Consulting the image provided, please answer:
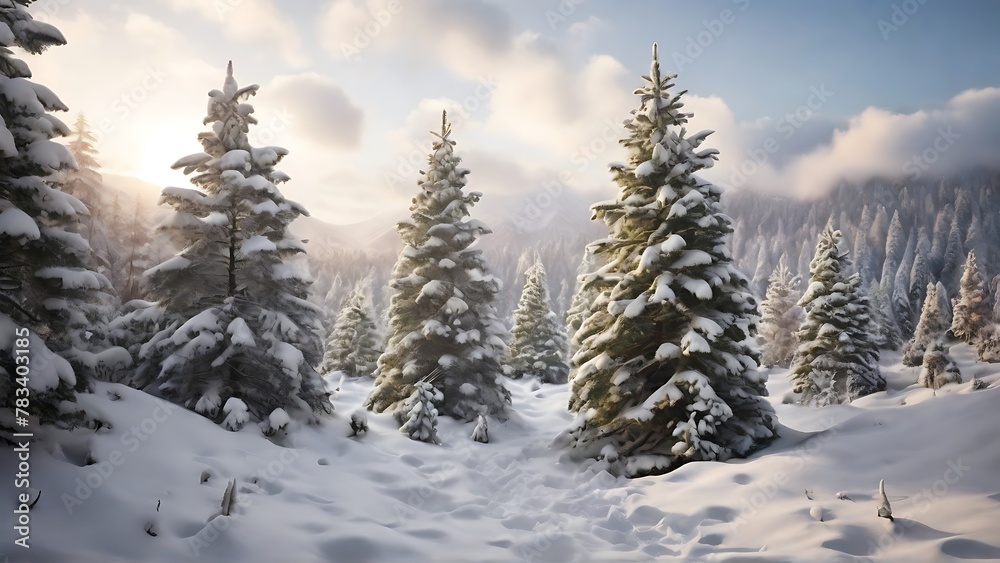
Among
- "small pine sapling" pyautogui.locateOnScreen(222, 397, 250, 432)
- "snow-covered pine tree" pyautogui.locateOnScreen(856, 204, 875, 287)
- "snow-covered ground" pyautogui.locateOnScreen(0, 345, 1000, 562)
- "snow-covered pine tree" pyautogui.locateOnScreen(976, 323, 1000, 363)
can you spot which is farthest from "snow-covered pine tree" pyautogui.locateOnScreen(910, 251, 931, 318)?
"small pine sapling" pyautogui.locateOnScreen(222, 397, 250, 432)

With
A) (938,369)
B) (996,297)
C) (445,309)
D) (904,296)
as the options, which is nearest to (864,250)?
(904,296)

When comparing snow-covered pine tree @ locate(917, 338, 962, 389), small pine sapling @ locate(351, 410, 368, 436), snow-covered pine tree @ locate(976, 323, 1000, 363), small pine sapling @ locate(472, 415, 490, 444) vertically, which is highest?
snow-covered pine tree @ locate(976, 323, 1000, 363)

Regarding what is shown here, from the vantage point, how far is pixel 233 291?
1134 centimetres

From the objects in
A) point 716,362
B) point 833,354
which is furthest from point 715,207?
point 833,354

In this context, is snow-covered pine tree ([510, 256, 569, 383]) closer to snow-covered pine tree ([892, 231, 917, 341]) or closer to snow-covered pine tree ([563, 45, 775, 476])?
snow-covered pine tree ([563, 45, 775, 476])

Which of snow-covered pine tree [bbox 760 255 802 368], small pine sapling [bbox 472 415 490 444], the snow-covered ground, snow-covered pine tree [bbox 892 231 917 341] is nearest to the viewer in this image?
the snow-covered ground

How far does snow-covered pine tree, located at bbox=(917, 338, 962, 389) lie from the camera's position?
20891 mm

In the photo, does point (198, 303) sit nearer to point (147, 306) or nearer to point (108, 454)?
point (147, 306)

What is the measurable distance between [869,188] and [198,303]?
123m

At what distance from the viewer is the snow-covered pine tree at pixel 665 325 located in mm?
10586

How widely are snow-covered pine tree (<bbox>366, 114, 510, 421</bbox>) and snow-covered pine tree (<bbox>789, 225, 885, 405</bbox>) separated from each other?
16277mm

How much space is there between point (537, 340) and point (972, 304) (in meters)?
34.0

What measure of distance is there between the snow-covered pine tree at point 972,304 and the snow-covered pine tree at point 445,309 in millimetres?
40024

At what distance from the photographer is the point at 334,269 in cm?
16850
